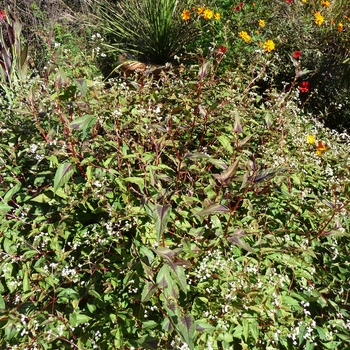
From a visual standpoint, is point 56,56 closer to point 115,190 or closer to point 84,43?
point 115,190

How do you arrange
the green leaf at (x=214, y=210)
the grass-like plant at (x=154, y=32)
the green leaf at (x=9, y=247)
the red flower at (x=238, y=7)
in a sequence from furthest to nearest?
the grass-like plant at (x=154, y=32), the red flower at (x=238, y=7), the green leaf at (x=9, y=247), the green leaf at (x=214, y=210)

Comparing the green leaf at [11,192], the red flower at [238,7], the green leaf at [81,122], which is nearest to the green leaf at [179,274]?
the green leaf at [81,122]

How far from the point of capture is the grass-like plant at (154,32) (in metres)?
4.70

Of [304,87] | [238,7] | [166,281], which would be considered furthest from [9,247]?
[238,7]

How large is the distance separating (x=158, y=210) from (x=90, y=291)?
0.46 meters

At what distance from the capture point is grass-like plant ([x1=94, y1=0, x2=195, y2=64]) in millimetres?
4695

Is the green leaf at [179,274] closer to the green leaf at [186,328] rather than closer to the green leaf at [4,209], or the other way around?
the green leaf at [186,328]

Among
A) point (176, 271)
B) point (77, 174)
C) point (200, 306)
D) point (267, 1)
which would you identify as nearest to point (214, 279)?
point (200, 306)

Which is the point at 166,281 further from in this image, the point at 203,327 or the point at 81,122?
the point at 81,122

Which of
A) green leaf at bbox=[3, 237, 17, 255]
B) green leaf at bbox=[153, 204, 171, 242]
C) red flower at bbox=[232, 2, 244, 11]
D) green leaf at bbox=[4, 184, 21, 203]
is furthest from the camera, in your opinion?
red flower at bbox=[232, 2, 244, 11]

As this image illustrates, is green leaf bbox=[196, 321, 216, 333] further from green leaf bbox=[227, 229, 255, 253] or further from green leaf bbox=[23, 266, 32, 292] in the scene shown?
green leaf bbox=[23, 266, 32, 292]

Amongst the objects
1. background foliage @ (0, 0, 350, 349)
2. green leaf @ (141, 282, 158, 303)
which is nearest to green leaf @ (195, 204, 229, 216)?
background foliage @ (0, 0, 350, 349)

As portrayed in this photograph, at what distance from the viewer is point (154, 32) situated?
4699 mm

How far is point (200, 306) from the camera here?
145 centimetres
